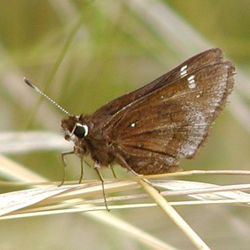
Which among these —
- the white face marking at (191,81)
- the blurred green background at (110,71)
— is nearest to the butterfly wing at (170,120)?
the white face marking at (191,81)

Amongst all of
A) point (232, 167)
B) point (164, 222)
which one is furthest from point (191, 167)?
point (164, 222)

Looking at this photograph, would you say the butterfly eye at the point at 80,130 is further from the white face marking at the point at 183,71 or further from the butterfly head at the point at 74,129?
the white face marking at the point at 183,71

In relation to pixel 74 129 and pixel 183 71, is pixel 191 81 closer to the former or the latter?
pixel 183 71

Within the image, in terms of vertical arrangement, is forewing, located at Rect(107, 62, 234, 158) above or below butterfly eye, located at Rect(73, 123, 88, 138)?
above

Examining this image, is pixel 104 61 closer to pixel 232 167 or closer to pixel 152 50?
pixel 152 50

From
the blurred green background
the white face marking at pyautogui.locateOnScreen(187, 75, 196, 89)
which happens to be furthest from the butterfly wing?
the blurred green background

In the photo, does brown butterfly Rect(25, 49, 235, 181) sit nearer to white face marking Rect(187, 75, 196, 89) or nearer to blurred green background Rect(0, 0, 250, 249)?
white face marking Rect(187, 75, 196, 89)
